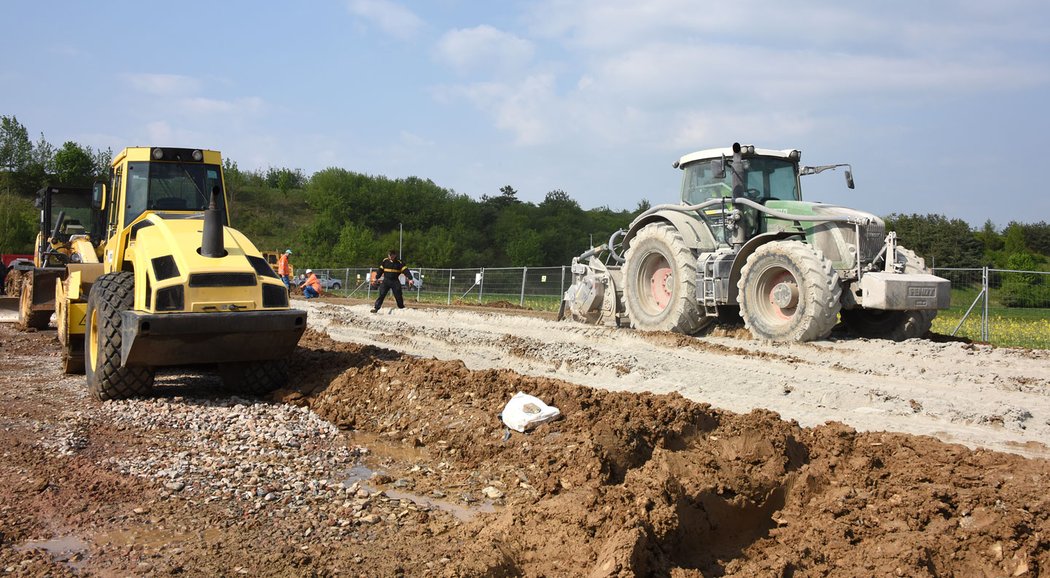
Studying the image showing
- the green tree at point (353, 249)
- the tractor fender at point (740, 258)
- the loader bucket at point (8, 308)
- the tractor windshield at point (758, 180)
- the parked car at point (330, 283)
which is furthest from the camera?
the green tree at point (353, 249)

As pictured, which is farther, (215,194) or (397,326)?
(397,326)

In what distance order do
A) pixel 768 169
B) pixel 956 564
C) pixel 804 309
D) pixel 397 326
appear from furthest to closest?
pixel 397 326
pixel 768 169
pixel 804 309
pixel 956 564

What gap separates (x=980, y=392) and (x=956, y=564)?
4.29m

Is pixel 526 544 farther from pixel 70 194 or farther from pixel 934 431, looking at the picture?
pixel 70 194

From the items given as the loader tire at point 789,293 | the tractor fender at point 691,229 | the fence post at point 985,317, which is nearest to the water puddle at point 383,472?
the loader tire at point 789,293

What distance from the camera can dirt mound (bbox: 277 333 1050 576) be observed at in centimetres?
395

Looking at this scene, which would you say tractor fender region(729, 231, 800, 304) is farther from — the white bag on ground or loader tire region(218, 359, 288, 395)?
loader tire region(218, 359, 288, 395)

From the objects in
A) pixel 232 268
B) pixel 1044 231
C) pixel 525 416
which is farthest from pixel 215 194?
pixel 1044 231

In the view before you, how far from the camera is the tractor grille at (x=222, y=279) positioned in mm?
7266

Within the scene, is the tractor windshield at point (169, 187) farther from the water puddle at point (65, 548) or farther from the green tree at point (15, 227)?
the green tree at point (15, 227)

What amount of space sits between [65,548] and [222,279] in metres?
3.60

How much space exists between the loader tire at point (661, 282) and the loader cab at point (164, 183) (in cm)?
650

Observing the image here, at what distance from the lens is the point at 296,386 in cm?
820

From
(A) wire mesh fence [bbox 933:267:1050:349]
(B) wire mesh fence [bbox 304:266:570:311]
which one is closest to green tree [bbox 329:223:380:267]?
(B) wire mesh fence [bbox 304:266:570:311]
